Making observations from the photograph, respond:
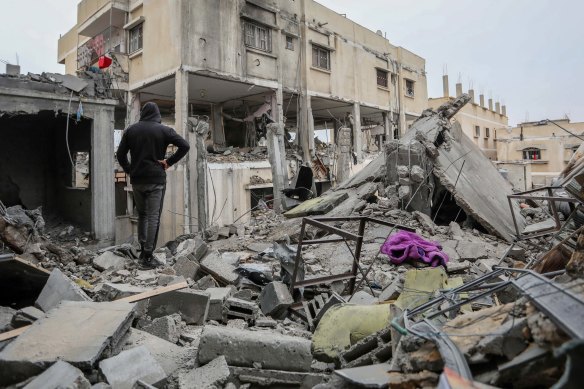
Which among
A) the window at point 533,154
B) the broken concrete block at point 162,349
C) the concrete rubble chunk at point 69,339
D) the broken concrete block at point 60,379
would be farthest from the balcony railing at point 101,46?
the window at point 533,154

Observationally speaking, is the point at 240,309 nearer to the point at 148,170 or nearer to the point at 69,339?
the point at 69,339

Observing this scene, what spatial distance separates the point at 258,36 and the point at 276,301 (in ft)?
44.2

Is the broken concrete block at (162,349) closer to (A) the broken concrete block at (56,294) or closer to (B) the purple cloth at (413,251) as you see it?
(A) the broken concrete block at (56,294)

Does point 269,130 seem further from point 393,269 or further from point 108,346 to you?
point 108,346

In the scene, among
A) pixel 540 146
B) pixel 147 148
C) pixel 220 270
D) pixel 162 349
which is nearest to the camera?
pixel 162 349

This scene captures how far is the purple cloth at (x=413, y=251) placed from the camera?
506 centimetres

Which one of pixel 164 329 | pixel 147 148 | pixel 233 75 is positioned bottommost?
pixel 164 329

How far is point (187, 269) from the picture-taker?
4.43 metres

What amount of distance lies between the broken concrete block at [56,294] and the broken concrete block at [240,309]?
1.18 metres

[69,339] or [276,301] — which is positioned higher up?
[69,339]

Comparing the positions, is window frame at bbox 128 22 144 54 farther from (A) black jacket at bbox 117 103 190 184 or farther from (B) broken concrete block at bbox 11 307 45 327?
(B) broken concrete block at bbox 11 307 45 327

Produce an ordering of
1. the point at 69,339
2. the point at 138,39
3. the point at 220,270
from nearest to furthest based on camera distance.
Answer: the point at 69,339 < the point at 220,270 < the point at 138,39

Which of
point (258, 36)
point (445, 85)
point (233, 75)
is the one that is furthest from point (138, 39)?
point (445, 85)

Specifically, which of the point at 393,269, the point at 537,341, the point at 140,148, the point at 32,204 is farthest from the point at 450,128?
the point at 32,204
